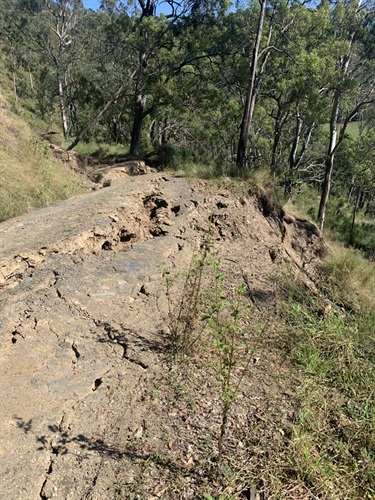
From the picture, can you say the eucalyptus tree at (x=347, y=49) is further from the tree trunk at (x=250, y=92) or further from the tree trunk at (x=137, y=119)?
the tree trunk at (x=137, y=119)

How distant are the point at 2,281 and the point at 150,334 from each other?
161cm

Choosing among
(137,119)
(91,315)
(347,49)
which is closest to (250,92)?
(137,119)

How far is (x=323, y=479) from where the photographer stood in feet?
7.27

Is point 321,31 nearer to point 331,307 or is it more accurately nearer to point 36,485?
point 331,307

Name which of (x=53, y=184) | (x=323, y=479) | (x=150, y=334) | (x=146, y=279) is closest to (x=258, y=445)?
(x=323, y=479)

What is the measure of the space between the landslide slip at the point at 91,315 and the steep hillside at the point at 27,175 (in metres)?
0.99

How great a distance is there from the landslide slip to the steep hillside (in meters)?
0.99

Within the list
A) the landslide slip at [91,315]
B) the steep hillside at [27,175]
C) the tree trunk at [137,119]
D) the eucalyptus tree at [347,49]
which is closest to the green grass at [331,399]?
the landslide slip at [91,315]

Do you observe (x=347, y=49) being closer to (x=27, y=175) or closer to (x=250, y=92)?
(x=250, y=92)

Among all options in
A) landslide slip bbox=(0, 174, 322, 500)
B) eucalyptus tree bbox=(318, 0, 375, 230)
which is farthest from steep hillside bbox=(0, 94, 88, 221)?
eucalyptus tree bbox=(318, 0, 375, 230)

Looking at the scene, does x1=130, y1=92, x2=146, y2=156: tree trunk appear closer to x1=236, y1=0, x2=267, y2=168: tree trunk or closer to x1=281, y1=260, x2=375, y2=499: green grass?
x1=236, y1=0, x2=267, y2=168: tree trunk

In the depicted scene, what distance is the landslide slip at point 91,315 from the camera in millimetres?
2188

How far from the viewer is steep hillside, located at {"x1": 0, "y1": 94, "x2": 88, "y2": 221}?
262 inches

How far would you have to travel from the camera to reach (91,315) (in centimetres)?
353
